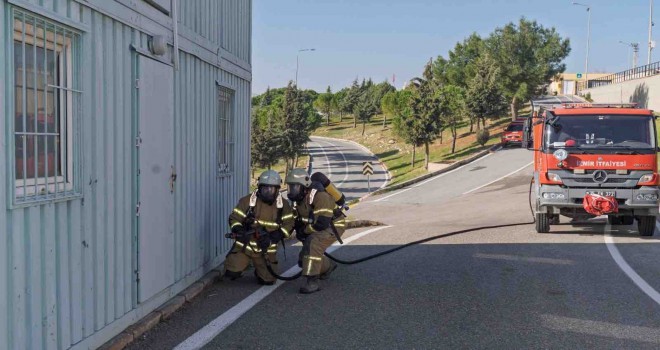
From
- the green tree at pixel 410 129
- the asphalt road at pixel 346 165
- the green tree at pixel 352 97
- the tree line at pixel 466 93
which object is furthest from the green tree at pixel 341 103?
the green tree at pixel 410 129

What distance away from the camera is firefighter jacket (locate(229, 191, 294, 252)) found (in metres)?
7.39

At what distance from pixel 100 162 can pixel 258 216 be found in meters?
2.62

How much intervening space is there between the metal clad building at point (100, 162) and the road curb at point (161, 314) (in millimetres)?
76

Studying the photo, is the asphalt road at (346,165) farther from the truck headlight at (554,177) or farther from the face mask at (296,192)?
the face mask at (296,192)

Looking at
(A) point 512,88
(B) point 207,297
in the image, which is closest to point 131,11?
(B) point 207,297

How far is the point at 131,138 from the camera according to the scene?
18.5 ft

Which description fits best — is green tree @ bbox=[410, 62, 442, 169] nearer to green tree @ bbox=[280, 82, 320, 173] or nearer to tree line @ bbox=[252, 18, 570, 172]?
tree line @ bbox=[252, 18, 570, 172]

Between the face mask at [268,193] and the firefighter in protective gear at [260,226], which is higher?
the face mask at [268,193]

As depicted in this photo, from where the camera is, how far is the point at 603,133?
12.4 meters

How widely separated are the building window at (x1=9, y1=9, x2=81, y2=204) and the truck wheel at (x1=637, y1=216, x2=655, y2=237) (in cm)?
1135

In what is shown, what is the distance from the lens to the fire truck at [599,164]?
12031 mm

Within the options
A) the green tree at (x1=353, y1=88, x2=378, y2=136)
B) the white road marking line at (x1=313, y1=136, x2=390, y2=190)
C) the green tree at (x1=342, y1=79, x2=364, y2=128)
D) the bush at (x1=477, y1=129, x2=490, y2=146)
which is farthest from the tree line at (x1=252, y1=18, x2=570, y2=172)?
→ the green tree at (x1=342, y1=79, x2=364, y2=128)

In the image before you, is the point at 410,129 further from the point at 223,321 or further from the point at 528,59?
the point at 223,321

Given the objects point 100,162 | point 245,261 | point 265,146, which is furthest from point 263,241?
point 265,146
